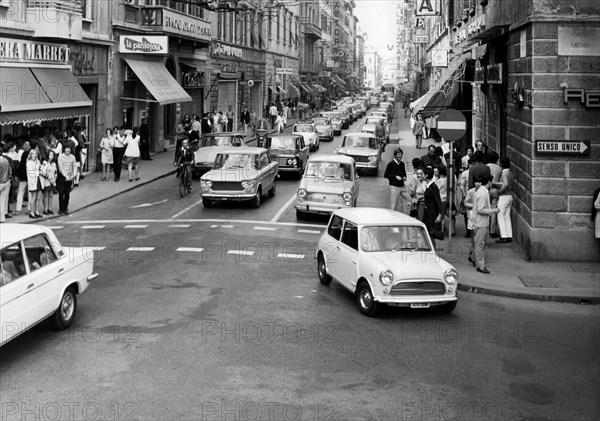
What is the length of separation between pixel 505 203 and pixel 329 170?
576 cm

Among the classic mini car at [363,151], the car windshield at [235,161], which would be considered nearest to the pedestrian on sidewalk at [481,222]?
the car windshield at [235,161]

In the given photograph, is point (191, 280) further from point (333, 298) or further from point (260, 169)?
point (260, 169)

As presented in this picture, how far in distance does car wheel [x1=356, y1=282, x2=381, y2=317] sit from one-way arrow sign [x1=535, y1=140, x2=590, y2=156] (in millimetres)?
5967

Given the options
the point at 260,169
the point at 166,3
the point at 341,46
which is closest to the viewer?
the point at 260,169

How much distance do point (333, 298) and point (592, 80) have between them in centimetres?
726

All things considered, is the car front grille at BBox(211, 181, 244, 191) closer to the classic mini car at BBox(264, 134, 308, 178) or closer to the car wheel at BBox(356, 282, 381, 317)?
the classic mini car at BBox(264, 134, 308, 178)

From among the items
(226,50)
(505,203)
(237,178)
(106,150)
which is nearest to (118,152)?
(106,150)

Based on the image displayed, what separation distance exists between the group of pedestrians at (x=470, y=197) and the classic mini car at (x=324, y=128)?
1138 inches

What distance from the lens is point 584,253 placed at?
14.6m

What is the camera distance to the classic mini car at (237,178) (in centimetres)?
2056

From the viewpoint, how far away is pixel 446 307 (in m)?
11.1

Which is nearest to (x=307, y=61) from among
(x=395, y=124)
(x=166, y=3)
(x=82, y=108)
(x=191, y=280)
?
(x=395, y=124)

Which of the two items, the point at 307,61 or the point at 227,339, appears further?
the point at 307,61

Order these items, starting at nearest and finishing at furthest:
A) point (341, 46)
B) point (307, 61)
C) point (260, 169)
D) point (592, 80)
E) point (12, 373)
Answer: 1. point (12, 373)
2. point (592, 80)
3. point (260, 169)
4. point (307, 61)
5. point (341, 46)
